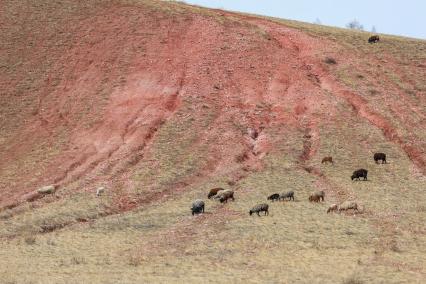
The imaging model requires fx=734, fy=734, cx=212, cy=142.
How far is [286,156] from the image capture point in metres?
55.2

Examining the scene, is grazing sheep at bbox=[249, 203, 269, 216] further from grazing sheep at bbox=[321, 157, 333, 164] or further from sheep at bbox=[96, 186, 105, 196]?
grazing sheep at bbox=[321, 157, 333, 164]

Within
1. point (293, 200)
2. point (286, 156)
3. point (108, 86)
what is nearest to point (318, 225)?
point (293, 200)

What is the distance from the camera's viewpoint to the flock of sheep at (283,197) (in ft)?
143

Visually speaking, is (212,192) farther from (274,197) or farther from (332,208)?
(332,208)

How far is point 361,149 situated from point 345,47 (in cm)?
1925

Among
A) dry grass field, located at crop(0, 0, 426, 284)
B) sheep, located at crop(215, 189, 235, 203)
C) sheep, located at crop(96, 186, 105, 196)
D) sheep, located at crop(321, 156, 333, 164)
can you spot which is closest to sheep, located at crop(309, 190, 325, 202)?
dry grass field, located at crop(0, 0, 426, 284)

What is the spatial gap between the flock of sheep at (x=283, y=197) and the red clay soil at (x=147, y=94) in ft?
11.6

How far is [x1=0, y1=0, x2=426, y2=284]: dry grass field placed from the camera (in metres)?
34.9

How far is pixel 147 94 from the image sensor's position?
63.1 metres

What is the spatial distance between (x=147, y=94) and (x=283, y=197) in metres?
20.3

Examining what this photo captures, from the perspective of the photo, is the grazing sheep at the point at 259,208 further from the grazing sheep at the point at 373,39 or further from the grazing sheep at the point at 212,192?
the grazing sheep at the point at 373,39

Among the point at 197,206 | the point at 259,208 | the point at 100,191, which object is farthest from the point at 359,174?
the point at 100,191

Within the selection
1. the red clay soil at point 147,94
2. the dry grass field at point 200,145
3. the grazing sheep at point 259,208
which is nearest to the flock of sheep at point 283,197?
the grazing sheep at point 259,208

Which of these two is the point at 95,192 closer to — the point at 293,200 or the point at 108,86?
the point at 293,200
